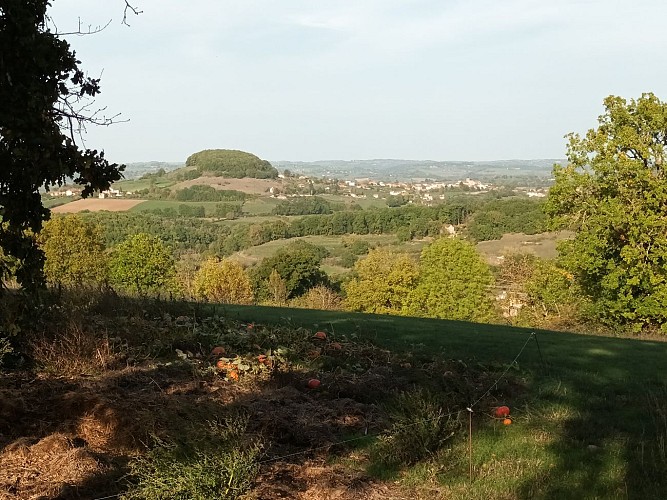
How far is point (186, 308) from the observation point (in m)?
11.4

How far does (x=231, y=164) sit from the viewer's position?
166 m

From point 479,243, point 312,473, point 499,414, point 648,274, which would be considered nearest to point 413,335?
point 499,414

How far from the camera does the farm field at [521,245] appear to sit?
72.5 m

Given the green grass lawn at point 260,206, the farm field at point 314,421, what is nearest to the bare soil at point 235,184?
the green grass lawn at point 260,206

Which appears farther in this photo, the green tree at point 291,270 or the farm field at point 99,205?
the farm field at point 99,205

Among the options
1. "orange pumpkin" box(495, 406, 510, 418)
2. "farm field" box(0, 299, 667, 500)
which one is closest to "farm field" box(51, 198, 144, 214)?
"farm field" box(0, 299, 667, 500)

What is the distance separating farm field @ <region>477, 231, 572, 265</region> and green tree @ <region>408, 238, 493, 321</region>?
22.0 meters

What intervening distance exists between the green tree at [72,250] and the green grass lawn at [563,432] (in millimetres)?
37663

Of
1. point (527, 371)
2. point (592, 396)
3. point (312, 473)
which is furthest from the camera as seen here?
point (527, 371)

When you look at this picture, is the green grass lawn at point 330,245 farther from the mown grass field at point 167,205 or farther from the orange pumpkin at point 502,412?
the orange pumpkin at point 502,412

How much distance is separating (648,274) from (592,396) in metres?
18.9

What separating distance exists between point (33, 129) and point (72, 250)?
4275cm

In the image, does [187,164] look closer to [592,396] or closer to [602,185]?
[602,185]

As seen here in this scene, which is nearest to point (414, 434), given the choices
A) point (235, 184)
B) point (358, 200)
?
point (358, 200)
